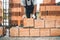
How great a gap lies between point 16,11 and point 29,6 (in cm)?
64

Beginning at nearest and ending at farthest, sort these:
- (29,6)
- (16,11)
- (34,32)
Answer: (34,32) < (29,6) < (16,11)

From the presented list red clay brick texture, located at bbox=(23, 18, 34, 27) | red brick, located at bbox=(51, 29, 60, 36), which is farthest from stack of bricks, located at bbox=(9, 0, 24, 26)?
red brick, located at bbox=(51, 29, 60, 36)

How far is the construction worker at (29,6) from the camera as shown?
5725 millimetres

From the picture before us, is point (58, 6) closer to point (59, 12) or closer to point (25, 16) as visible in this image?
point (59, 12)

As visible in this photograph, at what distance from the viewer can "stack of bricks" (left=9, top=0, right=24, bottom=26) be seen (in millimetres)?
6109

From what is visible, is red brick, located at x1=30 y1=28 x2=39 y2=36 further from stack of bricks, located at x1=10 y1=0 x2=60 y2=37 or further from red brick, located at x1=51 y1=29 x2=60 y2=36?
red brick, located at x1=51 y1=29 x2=60 y2=36

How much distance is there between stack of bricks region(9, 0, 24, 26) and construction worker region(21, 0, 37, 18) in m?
0.24

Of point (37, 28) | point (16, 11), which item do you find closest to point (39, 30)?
point (37, 28)

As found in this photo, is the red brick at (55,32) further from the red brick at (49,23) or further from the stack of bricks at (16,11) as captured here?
the stack of bricks at (16,11)

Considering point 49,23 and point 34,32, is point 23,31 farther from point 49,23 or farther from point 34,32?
point 49,23

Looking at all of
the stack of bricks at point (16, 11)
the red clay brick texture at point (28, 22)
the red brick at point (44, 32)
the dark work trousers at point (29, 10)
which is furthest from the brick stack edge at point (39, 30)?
the stack of bricks at point (16, 11)

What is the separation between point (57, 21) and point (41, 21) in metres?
0.55

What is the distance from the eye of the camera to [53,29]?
5.53 meters

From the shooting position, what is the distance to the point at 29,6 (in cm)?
576
